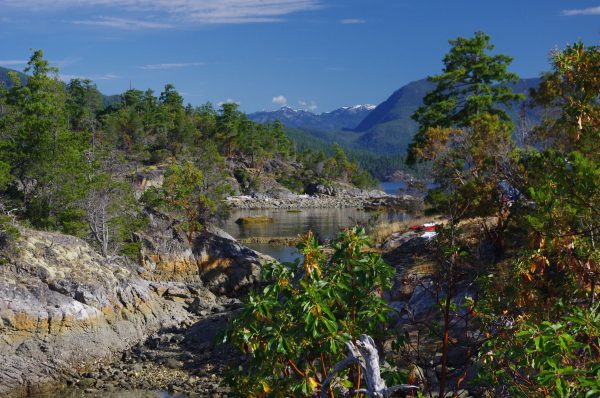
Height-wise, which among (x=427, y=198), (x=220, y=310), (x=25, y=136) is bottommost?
(x=220, y=310)

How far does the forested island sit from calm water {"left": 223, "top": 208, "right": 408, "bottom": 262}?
568 centimetres

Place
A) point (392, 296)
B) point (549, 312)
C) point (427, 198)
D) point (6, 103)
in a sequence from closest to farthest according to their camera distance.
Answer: point (549, 312)
point (392, 296)
point (427, 198)
point (6, 103)

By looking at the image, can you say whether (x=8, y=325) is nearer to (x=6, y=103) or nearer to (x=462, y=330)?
(x=462, y=330)

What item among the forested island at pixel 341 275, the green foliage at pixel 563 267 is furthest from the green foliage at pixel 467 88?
the green foliage at pixel 563 267

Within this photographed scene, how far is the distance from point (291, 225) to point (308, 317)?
213 ft

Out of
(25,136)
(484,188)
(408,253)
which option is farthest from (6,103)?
(484,188)

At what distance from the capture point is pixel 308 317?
6.13m

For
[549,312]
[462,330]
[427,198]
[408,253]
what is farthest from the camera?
[427,198]

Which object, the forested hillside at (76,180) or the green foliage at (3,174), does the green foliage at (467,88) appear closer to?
the forested hillside at (76,180)

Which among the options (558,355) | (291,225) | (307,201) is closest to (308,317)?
(558,355)

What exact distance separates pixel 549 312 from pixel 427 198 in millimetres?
22945

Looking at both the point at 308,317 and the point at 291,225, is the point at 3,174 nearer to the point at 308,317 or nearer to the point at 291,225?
the point at 308,317

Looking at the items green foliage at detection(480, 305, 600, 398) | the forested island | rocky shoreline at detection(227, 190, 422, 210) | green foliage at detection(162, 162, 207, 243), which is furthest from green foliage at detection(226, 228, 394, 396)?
rocky shoreline at detection(227, 190, 422, 210)

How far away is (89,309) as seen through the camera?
22250mm
